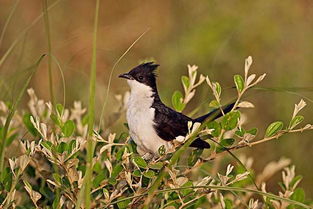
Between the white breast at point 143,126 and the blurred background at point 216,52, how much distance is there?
1.78m

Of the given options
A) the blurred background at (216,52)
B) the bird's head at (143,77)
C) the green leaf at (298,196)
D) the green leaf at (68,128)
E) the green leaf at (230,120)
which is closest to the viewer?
the green leaf at (230,120)

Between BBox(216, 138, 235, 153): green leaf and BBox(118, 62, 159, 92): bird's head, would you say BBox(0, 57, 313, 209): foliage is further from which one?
BBox(118, 62, 159, 92): bird's head

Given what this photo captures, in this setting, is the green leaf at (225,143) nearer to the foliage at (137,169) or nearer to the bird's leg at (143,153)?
the foliage at (137,169)

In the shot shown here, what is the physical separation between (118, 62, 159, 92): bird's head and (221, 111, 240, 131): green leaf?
93 centimetres

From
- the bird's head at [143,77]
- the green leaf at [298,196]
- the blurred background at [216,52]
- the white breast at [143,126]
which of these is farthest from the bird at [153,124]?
the blurred background at [216,52]

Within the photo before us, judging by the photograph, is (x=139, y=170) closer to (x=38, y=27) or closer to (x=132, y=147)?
(x=132, y=147)

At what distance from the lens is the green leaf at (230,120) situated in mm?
3182

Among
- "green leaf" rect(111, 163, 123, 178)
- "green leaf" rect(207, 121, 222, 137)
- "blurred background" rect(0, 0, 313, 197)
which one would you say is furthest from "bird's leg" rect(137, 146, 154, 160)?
"blurred background" rect(0, 0, 313, 197)

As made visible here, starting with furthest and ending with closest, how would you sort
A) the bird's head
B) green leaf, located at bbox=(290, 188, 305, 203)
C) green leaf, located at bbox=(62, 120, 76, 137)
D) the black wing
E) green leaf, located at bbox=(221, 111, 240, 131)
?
the bird's head < green leaf, located at bbox=(290, 188, 305, 203) < the black wing < green leaf, located at bbox=(62, 120, 76, 137) < green leaf, located at bbox=(221, 111, 240, 131)

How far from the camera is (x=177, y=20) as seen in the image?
7.79 meters

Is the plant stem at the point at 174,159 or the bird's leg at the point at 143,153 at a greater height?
the plant stem at the point at 174,159

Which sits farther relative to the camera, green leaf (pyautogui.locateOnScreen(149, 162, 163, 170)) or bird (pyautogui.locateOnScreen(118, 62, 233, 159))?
bird (pyautogui.locateOnScreen(118, 62, 233, 159))

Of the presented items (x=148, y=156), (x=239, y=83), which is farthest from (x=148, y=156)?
(x=239, y=83)

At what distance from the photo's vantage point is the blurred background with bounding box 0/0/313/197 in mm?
6145
